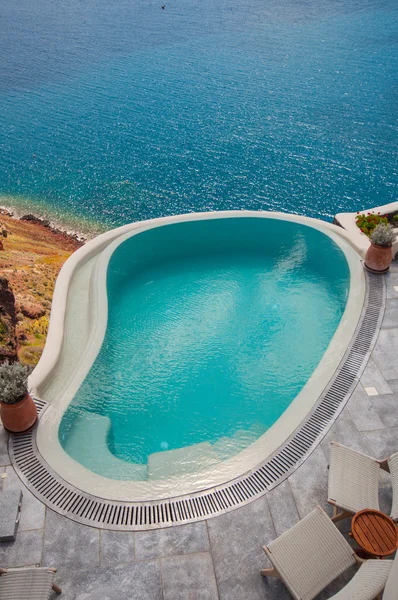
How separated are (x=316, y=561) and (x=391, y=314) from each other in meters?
5.56

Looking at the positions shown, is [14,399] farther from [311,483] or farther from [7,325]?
[311,483]

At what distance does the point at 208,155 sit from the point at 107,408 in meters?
16.8

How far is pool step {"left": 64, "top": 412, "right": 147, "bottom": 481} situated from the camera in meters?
7.62

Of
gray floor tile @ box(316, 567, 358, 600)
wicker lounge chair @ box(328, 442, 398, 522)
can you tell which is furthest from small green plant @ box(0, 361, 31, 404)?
gray floor tile @ box(316, 567, 358, 600)

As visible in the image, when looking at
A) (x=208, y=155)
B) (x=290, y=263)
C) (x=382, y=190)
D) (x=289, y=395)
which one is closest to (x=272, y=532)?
(x=289, y=395)

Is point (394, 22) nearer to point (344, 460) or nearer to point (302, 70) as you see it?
point (302, 70)

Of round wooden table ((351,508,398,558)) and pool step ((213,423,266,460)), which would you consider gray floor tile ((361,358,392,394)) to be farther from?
round wooden table ((351,508,398,558))

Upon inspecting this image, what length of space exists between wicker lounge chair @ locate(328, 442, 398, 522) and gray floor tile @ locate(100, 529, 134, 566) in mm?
2636

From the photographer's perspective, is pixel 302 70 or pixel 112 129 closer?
pixel 112 129

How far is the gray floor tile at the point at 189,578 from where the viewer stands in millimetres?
5852

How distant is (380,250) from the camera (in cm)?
1069

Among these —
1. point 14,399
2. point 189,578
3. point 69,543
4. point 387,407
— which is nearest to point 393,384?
point 387,407

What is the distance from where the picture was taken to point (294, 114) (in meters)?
25.8

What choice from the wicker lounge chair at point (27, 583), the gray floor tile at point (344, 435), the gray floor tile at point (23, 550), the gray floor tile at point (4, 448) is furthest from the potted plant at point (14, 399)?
the gray floor tile at point (344, 435)
